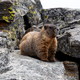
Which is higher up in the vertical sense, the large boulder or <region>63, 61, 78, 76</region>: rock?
the large boulder

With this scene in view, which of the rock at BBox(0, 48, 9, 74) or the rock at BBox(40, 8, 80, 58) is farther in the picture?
the rock at BBox(40, 8, 80, 58)

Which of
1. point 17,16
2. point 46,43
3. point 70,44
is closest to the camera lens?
point 46,43

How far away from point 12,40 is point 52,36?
10.9 ft

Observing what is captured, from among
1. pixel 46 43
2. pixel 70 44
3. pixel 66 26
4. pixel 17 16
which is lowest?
pixel 70 44

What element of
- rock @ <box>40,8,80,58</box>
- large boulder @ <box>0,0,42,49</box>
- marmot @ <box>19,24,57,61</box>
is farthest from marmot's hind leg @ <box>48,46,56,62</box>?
large boulder @ <box>0,0,42,49</box>

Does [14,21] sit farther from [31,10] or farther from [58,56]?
[58,56]

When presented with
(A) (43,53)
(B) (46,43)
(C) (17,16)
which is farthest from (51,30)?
(C) (17,16)

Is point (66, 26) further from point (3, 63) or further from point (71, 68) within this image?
point (3, 63)

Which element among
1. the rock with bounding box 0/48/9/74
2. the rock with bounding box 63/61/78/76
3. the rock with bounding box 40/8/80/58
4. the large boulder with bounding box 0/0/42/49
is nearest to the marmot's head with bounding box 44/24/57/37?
the rock with bounding box 40/8/80/58

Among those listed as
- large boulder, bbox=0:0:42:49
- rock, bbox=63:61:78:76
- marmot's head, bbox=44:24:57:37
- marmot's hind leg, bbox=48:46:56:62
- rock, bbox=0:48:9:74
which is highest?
large boulder, bbox=0:0:42:49

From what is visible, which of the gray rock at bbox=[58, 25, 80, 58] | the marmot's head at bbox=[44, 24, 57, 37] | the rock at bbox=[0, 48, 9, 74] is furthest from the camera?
the gray rock at bbox=[58, 25, 80, 58]

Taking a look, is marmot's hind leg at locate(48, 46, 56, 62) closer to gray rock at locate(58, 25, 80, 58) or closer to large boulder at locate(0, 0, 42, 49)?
gray rock at locate(58, 25, 80, 58)

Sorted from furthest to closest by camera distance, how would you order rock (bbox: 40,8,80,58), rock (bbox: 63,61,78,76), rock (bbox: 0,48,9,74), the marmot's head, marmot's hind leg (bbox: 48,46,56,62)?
rock (bbox: 63,61,78,76) < marmot's hind leg (bbox: 48,46,56,62) < rock (bbox: 40,8,80,58) < the marmot's head < rock (bbox: 0,48,9,74)

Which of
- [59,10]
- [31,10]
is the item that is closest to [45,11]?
[59,10]
